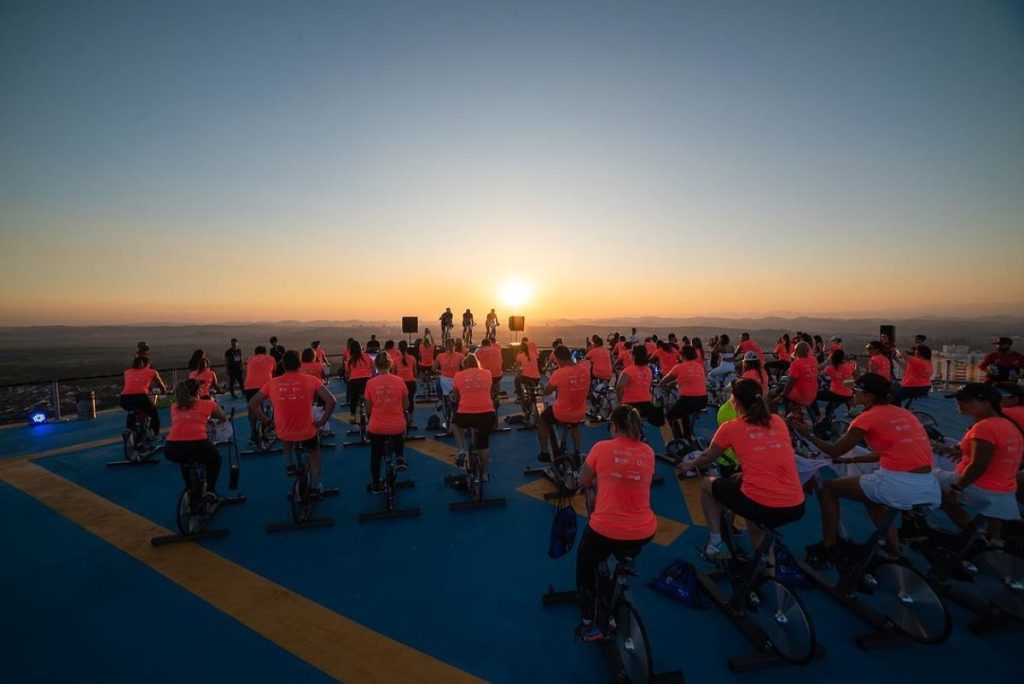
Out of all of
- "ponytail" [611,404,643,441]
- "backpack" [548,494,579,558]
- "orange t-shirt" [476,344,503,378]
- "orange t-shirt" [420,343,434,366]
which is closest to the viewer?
"ponytail" [611,404,643,441]

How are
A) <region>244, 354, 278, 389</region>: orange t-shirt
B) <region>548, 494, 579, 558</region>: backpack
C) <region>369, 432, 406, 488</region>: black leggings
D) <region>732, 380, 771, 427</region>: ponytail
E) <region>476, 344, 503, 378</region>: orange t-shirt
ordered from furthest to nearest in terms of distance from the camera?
<region>476, 344, 503, 378</region>: orange t-shirt → <region>244, 354, 278, 389</region>: orange t-shirt → <region>369, 432, 406, 488</region>: black leggings → <region>732, 380, 771, 427</region>: ponytail → <region>548, 494, 579, 558</region>: backpack

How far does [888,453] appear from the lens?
13.7ft

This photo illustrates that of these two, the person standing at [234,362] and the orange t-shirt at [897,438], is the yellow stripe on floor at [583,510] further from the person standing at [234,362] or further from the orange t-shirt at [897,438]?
the person standing at [234,362]

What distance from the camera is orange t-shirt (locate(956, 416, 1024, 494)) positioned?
13.9 feet

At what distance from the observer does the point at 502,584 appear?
16.1ft

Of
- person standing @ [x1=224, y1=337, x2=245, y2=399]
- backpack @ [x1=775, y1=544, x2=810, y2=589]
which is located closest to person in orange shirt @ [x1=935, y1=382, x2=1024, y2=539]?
backpack @ [x1=775, y1=544, x2=810, y2=589]

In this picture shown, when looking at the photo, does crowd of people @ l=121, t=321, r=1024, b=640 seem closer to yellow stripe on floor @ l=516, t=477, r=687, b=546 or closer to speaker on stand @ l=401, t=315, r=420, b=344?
yellow stripe on floor @ l=516, t=477, r=687, b=546

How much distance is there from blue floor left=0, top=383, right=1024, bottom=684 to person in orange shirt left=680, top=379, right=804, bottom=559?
1.26 metres

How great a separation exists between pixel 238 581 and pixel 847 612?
21.1ft

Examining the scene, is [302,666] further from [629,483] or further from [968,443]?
[968,443]

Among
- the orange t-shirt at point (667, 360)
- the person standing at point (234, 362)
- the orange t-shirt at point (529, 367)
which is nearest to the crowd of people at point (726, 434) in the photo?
the orange t-shirt at point (529, 367)

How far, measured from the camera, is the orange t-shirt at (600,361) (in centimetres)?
1069

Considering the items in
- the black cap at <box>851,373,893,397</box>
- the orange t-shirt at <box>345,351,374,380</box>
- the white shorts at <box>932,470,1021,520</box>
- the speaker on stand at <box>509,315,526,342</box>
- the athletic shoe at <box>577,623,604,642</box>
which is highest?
the speaker on stand at <box>509,315,526,342</box>

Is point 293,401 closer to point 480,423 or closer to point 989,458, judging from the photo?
point 480,423
